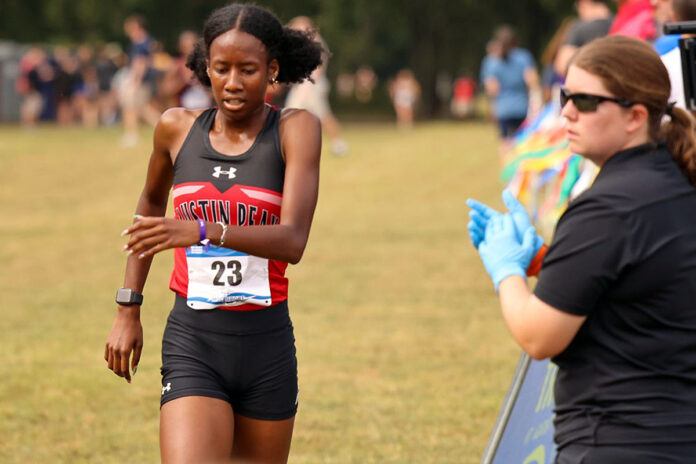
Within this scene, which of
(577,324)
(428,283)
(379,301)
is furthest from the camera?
(428,283)

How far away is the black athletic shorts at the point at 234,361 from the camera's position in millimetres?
3725

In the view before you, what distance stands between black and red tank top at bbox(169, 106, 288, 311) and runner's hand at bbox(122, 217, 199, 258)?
0.43 metres

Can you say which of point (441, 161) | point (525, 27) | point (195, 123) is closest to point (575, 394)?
point (195, 123)

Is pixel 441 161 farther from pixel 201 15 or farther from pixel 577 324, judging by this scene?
pixel 201 15

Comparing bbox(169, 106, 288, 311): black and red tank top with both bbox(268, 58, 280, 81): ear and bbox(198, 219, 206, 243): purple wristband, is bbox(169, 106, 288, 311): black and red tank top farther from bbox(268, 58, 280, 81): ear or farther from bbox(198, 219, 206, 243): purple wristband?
bbox(198, 219, 206, 243): purple wristband

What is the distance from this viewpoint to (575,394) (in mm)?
2729

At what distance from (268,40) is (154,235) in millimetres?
951

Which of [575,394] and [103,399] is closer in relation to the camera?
[575,394]

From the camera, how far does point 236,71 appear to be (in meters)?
3.72

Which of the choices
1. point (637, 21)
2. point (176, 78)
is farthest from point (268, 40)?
point (176, 78)

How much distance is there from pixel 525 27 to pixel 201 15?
1240 centimetres

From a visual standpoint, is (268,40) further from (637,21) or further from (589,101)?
(637,21)

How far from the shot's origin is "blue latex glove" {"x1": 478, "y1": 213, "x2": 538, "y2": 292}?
2.80m

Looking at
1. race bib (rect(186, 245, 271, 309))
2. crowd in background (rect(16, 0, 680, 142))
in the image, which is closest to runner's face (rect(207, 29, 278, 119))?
race bib (rect(186, 245, 271, 309))
